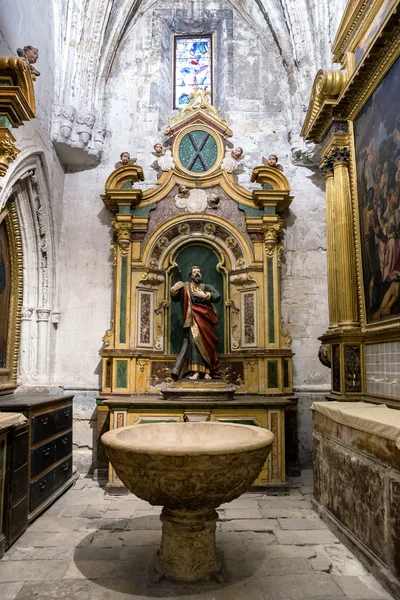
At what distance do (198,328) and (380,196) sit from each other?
9.53 feet

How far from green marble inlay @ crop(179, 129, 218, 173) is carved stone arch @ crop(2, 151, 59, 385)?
2.04m

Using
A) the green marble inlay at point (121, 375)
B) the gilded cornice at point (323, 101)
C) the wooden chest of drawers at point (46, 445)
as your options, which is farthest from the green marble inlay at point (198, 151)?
the wooden chest of drawers at point (46, 445)

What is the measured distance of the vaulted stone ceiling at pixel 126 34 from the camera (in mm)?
7008

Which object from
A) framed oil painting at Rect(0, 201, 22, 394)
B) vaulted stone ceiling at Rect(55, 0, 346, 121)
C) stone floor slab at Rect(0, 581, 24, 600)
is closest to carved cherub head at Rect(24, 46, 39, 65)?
framed oil painting at Rect(0, 201, 22, 394)

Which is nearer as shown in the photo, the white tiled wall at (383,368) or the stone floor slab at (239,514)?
the white tiled wall at (383,368)

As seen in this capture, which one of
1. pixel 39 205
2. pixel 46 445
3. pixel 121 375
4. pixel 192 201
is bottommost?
pixel 46 445

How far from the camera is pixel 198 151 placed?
7070 millimetres

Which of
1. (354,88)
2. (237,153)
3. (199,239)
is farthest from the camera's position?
(237,153)

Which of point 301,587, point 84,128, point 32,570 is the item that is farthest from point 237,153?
point 32,570

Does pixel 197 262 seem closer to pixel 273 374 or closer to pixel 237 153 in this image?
pixel 237 153

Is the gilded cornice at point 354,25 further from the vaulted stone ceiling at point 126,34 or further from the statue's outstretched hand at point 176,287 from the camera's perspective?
the statue's outstretched hand at point 176,287

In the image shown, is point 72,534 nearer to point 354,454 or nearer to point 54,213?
point 354,454

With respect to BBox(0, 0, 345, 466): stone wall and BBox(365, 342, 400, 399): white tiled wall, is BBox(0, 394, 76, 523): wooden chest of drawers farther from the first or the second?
BBox(365, 342, 400, 399): white tiled wall

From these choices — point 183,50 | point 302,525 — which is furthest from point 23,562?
point 183,50
